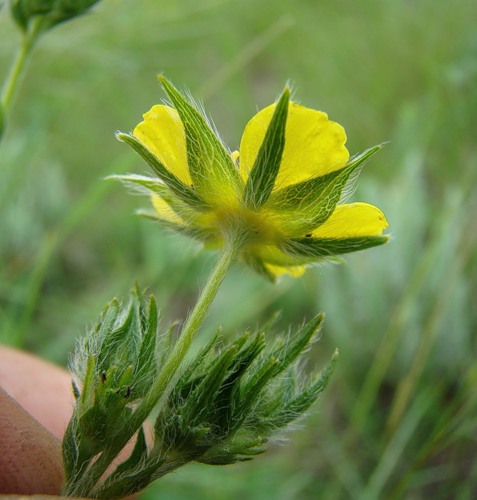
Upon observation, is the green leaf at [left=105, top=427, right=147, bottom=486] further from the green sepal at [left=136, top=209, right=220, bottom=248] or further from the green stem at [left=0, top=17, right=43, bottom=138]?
the green stem at [left=0, top=17, right=43, bottom=138]

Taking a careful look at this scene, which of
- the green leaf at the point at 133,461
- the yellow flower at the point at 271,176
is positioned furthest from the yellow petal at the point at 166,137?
the green leaf at the point at 133,461

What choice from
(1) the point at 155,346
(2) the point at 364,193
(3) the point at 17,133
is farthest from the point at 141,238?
(1) the point at 155,346

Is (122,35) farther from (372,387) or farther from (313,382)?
(313,382)

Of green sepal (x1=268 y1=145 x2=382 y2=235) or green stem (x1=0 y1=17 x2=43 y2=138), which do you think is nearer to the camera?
green sepal (x1=268 y1=145 x2=382 y2=235)

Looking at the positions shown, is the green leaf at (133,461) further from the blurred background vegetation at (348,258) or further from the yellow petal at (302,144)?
the blurred background vegetation at (348,258)

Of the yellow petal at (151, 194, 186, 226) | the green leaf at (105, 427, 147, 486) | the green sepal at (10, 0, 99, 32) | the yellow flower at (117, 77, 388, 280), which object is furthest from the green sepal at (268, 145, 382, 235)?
the green sepal at (10, 0, 99, 32)

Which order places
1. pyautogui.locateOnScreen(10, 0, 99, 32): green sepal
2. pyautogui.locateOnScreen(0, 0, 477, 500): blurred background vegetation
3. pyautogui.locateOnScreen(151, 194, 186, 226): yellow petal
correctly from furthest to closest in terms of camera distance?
pyautogui.locateOnScreen(0, 0, 477, 500): blurred background vegetation < pyautogui.locateOnScreen(10, 0, 99, 32): green sepal < pyautogui.locateOnScreen(151, 194, 186, 226): yellow petal
